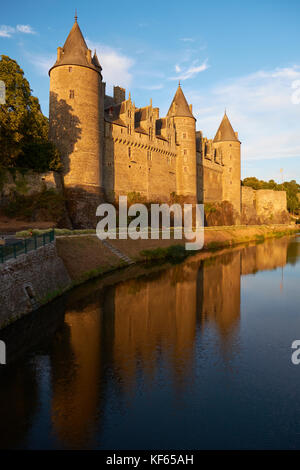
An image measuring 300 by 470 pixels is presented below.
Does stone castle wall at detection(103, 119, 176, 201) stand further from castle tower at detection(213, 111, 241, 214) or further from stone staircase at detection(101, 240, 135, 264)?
castle tower at detection(213, 111, 241, 214)

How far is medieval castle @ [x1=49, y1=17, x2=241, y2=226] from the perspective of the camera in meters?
33.2

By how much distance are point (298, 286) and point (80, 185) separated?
20906mm

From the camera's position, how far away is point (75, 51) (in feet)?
111

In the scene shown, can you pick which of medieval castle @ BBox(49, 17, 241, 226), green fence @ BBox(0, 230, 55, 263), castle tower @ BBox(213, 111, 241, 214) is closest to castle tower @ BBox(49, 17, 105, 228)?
medieval castle @ BBox(49, 17, 241, 226)

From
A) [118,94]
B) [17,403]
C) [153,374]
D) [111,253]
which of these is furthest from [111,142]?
[17,403]

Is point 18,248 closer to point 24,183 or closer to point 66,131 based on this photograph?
point 24,183

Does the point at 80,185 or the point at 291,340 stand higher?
the point at 80,185

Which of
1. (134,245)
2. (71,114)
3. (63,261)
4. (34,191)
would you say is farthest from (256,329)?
(71,114)

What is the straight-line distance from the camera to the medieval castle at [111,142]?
3325 cm

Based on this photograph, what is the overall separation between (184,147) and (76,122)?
71.4 feet

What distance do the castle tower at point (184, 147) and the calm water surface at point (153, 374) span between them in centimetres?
3408

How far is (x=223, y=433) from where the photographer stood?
7.31 m
